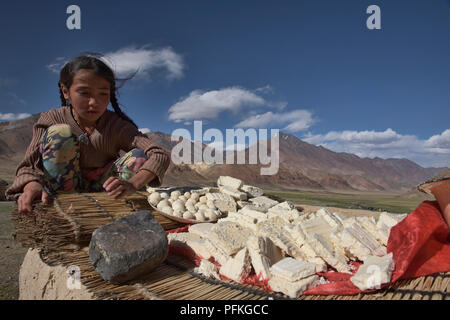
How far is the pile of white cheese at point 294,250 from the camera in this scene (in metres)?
1.39

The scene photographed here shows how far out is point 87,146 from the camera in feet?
8.45

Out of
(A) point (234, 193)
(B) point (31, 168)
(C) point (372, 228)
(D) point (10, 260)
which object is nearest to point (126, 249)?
(B) point (31, 168)

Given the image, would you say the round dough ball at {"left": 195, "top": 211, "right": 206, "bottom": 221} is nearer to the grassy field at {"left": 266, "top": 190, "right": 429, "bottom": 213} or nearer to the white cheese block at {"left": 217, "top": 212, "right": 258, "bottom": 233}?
A: the white cheese block at {"left": 217, "top": 212, "right": 258, "bottom": 233}

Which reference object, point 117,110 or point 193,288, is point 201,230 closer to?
point 193,288

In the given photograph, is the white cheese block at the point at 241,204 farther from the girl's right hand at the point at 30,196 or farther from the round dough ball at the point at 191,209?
the girl's right hand at the point at 30,196

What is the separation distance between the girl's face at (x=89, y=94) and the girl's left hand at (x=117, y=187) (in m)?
0.74

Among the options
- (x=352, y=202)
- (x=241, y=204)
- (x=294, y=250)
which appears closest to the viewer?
(x=294, y=250)

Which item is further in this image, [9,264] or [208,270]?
[9,264]

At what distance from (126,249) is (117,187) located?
0.72 meters

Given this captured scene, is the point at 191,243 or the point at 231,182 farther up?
the point at 231,182

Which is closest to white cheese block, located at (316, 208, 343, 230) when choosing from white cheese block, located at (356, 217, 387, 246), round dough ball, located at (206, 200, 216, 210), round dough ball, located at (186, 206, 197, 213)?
white cheese block, located at (356, 217, 387, 246)
